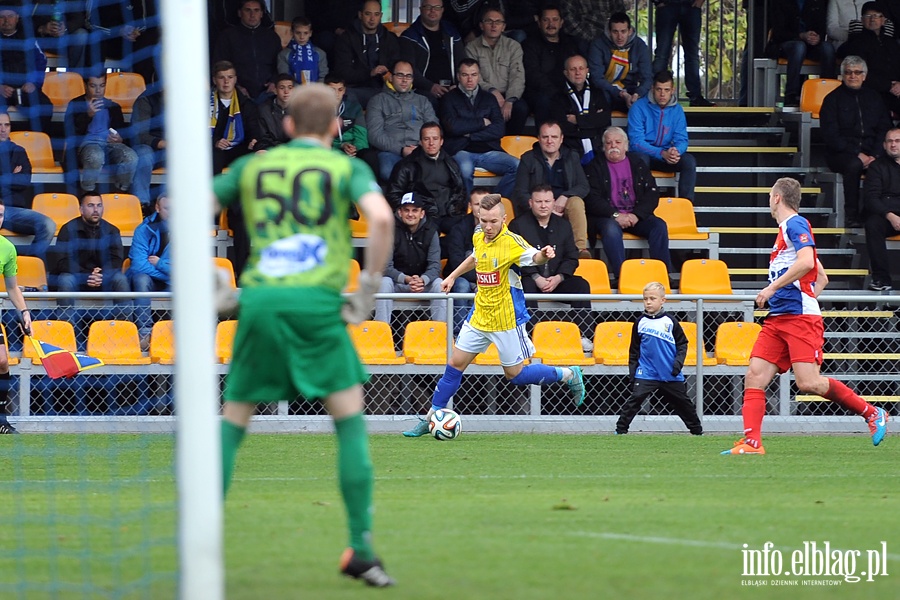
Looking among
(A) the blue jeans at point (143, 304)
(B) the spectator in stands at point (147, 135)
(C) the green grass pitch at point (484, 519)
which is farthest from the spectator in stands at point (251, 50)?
(C) the green grass pitch at point (484, 519)

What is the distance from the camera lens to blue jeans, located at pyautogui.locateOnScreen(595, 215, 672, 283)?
14477mm

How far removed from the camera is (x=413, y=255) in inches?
539

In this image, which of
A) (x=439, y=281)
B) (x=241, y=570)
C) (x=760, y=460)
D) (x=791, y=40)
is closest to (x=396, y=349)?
(x=439, y=281)

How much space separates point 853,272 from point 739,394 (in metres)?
3.38

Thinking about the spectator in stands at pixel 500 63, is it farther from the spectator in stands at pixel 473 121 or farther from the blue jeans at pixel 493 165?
the blue jeans at pixel 493 165

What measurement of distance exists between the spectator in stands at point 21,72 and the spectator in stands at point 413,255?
3998 millimetres

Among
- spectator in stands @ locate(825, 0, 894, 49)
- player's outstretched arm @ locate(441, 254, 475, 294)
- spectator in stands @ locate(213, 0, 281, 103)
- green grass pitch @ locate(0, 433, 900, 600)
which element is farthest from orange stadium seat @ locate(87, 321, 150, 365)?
spectator in stands @ locate(825, 0, 894, 49)

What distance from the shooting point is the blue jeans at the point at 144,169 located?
1314 cm

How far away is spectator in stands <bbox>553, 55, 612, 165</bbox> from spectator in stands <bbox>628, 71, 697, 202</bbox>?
0.38m

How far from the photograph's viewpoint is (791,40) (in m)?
18.1

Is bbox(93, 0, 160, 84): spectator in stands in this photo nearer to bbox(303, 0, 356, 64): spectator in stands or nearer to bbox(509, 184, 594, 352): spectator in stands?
bbox(303, 0, 356, 64): spectator in stands

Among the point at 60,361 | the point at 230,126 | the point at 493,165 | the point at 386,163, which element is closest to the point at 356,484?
the point at 60,361

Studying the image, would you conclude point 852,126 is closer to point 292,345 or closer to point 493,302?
point 493,302

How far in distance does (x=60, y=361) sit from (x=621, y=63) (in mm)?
8962
